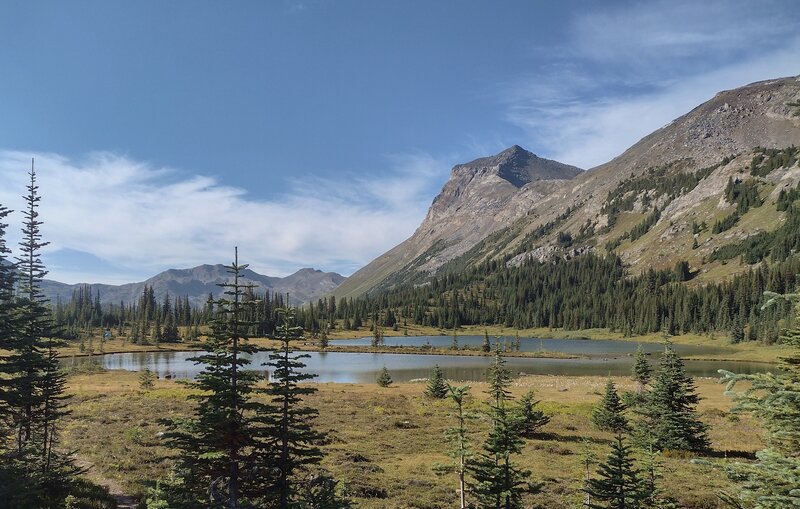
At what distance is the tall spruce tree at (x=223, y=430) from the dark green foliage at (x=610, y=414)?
3389cm

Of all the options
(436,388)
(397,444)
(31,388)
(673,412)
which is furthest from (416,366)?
(31,388)

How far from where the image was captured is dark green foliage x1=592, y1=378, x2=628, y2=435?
129 ft

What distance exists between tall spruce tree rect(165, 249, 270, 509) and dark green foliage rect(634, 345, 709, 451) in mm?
28713

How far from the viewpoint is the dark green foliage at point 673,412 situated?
107 feet

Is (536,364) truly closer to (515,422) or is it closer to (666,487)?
(666,487)

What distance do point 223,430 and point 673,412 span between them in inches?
1295

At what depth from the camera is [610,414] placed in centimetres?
4028

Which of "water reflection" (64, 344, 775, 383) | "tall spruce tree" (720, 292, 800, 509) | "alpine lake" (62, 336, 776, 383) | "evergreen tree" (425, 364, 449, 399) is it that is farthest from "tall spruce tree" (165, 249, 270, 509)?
"water reflection" (64, 344, 775, 383)

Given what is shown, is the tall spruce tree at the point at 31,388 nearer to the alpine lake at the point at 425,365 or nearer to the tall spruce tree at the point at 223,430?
the tall spruce tree at the point at 223,430

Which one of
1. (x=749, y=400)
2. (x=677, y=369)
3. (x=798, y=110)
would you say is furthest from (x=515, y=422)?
(x=677, y=369)

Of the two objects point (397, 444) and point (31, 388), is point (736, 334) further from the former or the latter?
point (31, 388)

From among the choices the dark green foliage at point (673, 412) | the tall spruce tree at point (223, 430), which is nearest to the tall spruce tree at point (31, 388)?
the tall spruce tree at point (223, 430)

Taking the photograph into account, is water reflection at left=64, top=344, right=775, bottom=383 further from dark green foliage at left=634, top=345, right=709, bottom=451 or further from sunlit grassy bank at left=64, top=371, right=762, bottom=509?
dark green foliage at left=634, top=345, right=709, bottom=451

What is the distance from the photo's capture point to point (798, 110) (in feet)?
29.6
